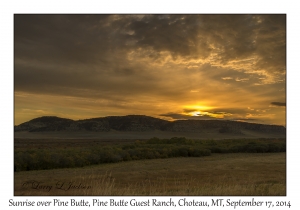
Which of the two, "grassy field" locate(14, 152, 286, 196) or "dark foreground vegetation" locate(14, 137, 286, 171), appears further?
"dark foreground vegetation" locate(14, 137, 286, 171)

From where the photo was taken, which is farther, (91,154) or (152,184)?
(91,154)

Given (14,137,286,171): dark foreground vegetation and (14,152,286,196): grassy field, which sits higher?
(14,152,286,196): grassy field

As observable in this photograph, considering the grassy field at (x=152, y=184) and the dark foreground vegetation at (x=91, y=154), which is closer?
the grassy field at (x=152, y=184)

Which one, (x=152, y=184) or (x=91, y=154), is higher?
(x=152, y=184)

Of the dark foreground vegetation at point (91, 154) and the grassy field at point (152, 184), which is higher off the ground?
the grassy field at point (152, 184)

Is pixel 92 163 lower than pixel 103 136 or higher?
higher

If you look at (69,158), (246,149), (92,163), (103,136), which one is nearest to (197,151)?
(246,149)
